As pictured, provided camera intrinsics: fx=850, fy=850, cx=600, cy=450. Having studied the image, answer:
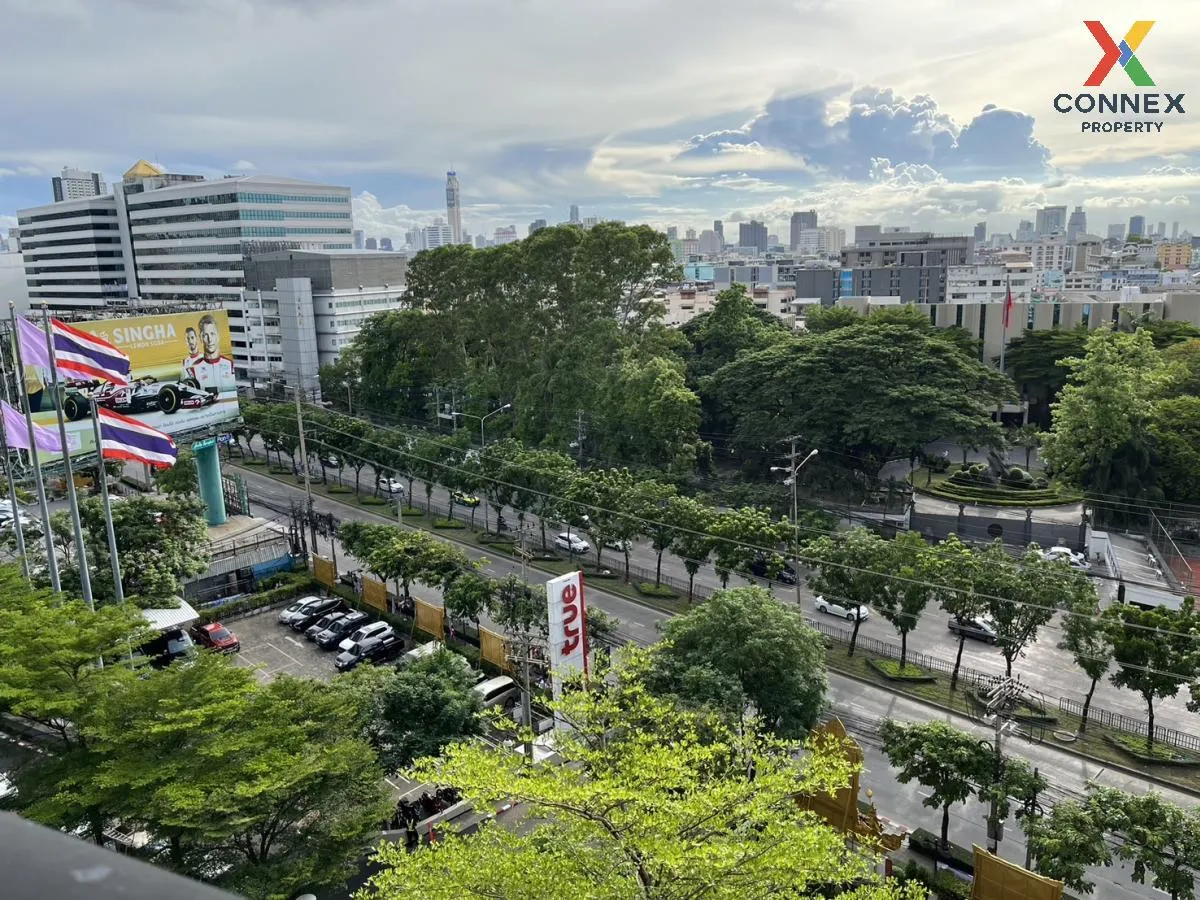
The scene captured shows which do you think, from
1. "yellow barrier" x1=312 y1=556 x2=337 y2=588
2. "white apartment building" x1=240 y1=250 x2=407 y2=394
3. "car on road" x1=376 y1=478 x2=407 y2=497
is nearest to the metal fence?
"yellow barrier" x1=312 y1=556 x2=337 y2=588

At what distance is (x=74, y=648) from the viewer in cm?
1667

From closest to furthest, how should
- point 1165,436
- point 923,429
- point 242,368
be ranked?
point 1165,436
point 923,429
point 242,368

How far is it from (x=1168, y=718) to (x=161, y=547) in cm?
3411

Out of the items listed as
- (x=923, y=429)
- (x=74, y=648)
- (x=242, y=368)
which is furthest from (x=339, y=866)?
(x=242, y=368)

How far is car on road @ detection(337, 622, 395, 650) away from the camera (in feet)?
98.2

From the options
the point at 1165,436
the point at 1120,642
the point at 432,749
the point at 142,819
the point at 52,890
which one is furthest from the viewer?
the point at 1165,436

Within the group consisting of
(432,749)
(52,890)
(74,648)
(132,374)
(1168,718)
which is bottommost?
(1168,718)

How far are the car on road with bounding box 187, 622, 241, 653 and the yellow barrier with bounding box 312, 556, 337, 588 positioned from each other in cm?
554

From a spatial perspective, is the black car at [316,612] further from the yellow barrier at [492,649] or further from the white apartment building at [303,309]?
the white apartment building at [303,309]

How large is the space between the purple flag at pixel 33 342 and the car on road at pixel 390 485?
2953 cm

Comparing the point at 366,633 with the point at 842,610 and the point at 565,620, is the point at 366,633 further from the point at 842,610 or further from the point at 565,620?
the point at 842,610

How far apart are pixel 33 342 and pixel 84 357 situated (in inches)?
42.0

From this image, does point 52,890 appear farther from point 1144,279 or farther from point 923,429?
point 1144,279

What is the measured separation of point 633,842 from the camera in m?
10.3
